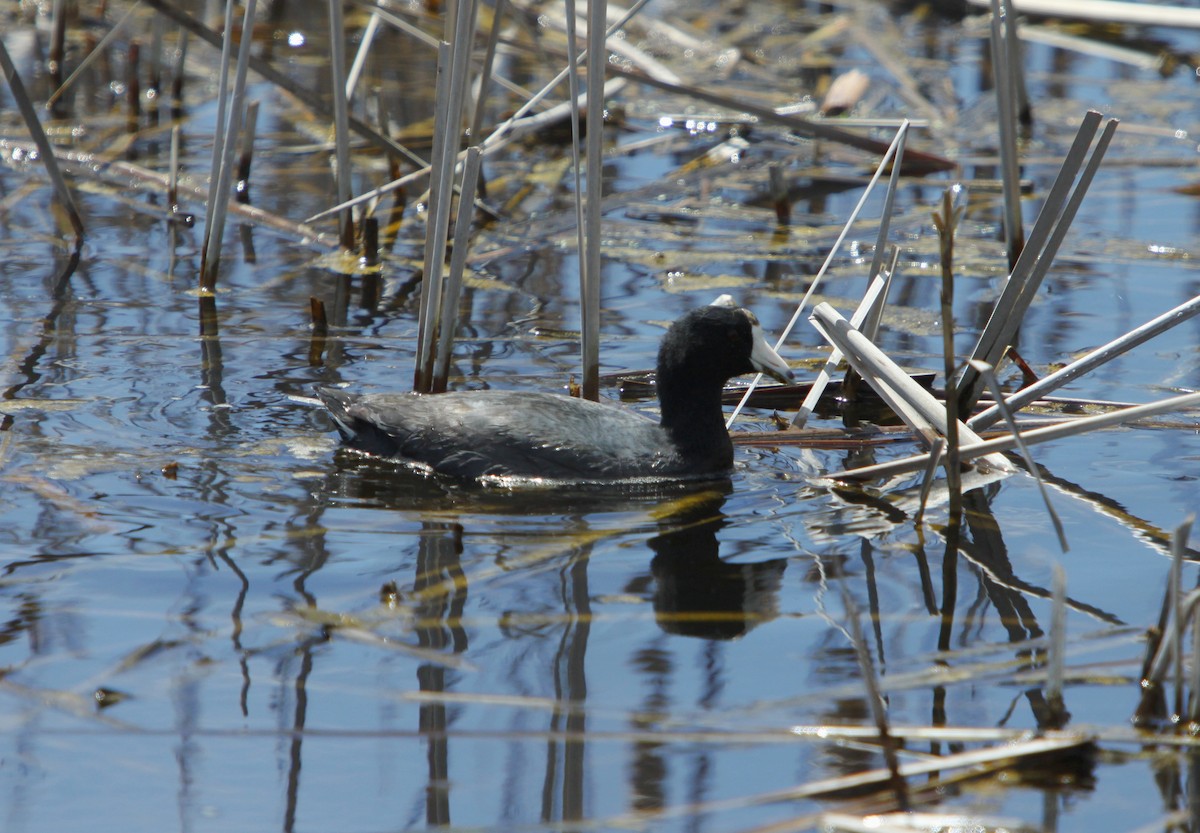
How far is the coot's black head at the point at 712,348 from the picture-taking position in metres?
4.68

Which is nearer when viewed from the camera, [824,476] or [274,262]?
[824,476]

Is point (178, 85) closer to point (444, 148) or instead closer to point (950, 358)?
point (444, 148)

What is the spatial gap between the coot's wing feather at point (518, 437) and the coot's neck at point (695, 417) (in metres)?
0.05

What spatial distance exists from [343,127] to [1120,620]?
10.8 feet

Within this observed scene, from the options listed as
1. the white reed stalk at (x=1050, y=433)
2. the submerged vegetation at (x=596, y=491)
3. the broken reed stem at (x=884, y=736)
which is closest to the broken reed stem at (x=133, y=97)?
the submerged vegetation at (x=596, y=491)

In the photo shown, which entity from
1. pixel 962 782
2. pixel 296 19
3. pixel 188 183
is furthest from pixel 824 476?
pixel 296 19

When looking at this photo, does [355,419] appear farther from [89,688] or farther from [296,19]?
[296,19]

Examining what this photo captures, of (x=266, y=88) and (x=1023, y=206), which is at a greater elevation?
(x=266, y=88)

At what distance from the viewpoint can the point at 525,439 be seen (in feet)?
14.9

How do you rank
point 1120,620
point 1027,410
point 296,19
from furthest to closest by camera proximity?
1. point 296,19
2. point 1027,410
3. point 1120,620

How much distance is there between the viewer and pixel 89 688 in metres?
3.11

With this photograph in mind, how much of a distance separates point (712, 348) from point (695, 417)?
22 centimetres

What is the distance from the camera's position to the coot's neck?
4645 mm

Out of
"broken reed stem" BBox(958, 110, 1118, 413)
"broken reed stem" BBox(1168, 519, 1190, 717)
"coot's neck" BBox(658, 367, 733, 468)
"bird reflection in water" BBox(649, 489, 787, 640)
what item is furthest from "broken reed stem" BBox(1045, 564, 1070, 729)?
"coot's neck" BBox(658, 367, 733, 468)
